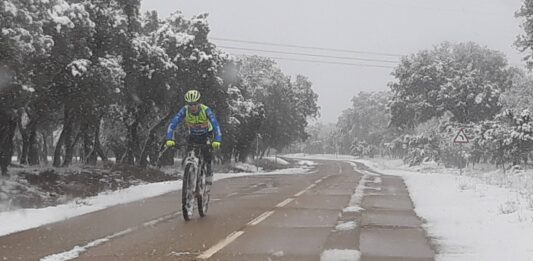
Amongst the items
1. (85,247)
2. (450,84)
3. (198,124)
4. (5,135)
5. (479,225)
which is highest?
(450,84)

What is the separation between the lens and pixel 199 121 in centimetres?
1059

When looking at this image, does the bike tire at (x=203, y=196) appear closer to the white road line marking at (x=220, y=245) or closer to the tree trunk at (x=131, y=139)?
the white road line marking at (x=220, y=245)

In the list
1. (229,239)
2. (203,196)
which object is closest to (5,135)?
(203,196)

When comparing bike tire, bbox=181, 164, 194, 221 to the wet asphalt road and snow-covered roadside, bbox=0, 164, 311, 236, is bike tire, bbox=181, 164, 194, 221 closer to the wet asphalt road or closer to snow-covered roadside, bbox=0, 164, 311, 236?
the wet asphalt road

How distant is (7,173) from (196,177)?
38.5 feet

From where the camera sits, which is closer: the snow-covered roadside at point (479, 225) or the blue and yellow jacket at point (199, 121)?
the snow-covered roadside at point (479, 225)

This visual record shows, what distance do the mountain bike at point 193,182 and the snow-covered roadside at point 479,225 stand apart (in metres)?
3.97

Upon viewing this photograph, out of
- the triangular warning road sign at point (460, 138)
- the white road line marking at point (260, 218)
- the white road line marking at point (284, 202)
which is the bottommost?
the white road line marking at point (260, 218)

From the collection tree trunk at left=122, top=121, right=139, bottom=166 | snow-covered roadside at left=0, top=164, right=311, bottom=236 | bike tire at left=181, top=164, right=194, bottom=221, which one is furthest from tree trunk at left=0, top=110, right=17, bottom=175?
bike tire at left=181, top=164, right=194, bottom=221

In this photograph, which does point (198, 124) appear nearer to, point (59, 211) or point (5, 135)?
point (59, 211)

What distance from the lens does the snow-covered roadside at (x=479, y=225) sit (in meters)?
7.45

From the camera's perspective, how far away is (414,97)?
5228cm

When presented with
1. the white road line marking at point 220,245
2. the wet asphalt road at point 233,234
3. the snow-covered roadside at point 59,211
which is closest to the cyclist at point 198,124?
the wet asphalt road at point 233,234

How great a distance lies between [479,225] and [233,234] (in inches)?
160
